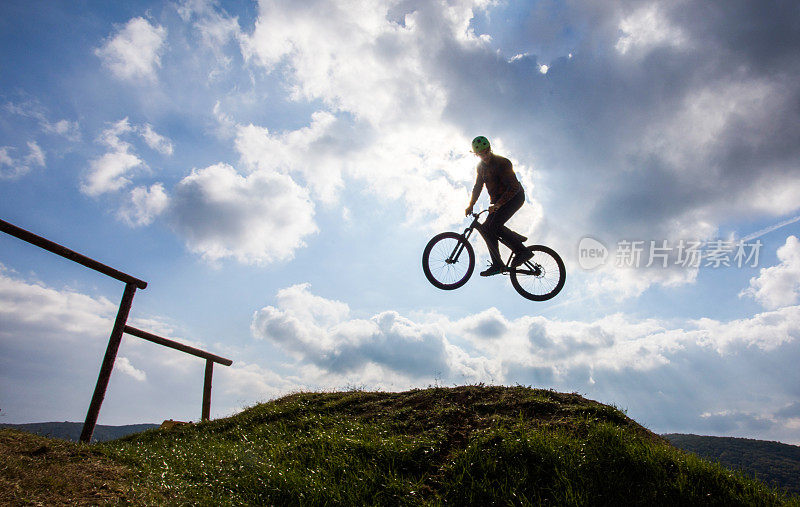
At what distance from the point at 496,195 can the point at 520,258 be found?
1.83m

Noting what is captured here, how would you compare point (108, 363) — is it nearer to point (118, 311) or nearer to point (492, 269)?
point (118, 311)

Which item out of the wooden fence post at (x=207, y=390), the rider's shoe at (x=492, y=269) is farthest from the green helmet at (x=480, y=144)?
the wooden fence post at (x=207, y=390)

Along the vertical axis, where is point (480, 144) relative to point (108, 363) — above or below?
above

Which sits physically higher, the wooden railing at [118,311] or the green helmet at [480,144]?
the green helmet at [480,144]

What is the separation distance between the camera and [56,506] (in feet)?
17.4

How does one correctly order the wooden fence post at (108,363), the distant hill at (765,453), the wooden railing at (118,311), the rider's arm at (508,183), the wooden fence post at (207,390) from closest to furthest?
the wooden railing at (118,311)
the wooden fence post at (108,363)
the rider's arm at (508,183)
the wooden fence post at (207,390)
the distant hill at (765,453)

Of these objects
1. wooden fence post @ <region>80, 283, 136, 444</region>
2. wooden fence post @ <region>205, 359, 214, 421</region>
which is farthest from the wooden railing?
wooden fence post @ <region>205, 359, 214, 421</region>

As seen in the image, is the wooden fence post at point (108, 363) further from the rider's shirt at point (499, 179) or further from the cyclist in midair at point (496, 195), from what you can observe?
the rider's shirt at point (499, 179)

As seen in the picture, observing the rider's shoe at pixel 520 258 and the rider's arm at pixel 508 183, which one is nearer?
the rider's arm at pixel 508 183

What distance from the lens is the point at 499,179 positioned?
405 inches

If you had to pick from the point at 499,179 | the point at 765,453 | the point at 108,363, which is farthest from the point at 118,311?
the point at 765,453

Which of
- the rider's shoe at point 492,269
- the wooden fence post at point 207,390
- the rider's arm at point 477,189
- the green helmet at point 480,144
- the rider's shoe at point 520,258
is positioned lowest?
the wooden fence post at point 207,390

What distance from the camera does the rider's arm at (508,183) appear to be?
10100mm

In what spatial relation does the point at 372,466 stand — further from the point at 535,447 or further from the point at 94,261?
the point at 94,261
